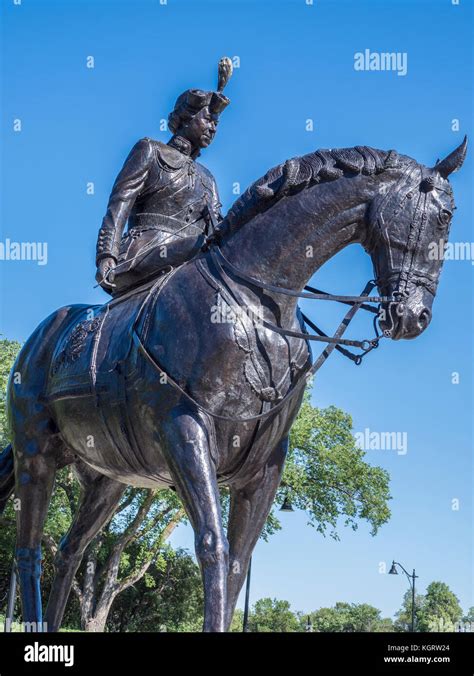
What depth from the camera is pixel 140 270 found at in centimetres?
798

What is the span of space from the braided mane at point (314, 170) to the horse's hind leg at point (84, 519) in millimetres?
3095

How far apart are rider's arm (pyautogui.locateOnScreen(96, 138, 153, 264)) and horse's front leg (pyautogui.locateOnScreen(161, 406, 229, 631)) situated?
69.7 inches

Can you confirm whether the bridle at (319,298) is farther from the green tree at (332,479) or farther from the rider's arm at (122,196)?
the green tree at (332,479)

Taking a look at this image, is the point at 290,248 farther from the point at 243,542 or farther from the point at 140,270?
the point at 243,542

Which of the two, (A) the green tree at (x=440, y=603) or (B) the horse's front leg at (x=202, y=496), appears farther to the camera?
(A) the green tree at (x=440, y=603)

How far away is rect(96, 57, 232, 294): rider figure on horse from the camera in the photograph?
26.1 feet

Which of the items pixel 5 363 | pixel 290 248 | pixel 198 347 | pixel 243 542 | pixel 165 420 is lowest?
pixel 243 542

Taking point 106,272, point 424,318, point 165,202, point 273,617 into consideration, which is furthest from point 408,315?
point 273,617

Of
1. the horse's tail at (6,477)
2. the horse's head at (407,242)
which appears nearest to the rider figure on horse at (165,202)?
the horse's head at (407,242)

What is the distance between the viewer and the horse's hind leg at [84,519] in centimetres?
889

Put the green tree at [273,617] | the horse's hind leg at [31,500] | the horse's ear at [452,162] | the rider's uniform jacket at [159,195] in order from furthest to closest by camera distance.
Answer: the green tree at [273,617] → the horse's hind leg at [31,500] → the rider's uniform jacket at [159,195] → the horse's ear at [452,162]

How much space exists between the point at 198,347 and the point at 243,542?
156 centimetres

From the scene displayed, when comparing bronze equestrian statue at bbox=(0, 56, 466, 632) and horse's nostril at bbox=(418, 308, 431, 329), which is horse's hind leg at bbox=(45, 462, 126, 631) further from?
horse's nostril at bbox=(418, 308, 431, 329)

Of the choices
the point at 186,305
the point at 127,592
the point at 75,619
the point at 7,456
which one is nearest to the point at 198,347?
the point at 186,305
